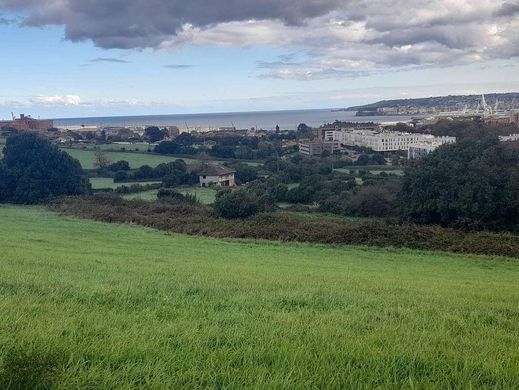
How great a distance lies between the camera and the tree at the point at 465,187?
3766 cm

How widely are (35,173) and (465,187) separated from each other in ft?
137

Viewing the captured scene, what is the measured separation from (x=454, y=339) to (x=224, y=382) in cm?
290

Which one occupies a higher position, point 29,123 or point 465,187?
point 29,123

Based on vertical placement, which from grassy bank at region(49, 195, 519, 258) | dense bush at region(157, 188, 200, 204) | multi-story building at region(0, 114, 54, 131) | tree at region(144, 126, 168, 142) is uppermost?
multi-story building at region(0, 114, 54, 131)

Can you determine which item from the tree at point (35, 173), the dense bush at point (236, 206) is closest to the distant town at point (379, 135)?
the dense bush at point (236, 206)

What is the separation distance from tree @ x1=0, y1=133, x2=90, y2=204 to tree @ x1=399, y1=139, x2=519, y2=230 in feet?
114

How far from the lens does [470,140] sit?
45375 mm

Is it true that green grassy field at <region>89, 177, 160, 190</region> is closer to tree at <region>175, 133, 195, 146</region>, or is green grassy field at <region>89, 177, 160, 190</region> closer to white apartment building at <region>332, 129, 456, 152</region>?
tree at <region>175, 133, 195, 146</region>

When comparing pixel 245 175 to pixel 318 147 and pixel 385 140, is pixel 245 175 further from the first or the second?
pixel 385 140

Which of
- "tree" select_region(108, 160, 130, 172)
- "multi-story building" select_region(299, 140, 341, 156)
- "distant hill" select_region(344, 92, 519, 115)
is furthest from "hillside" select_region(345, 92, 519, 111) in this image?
"tree" select_region(108, 160, 130, 172)

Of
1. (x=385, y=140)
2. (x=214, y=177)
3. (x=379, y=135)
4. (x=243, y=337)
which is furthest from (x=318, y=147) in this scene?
(x=243, y=337)

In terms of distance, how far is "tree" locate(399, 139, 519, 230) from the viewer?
37.7 metres

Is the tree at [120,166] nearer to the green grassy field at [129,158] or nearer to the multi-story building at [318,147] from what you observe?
the green grassy field at [129,158]

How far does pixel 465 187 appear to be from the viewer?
3869cm
